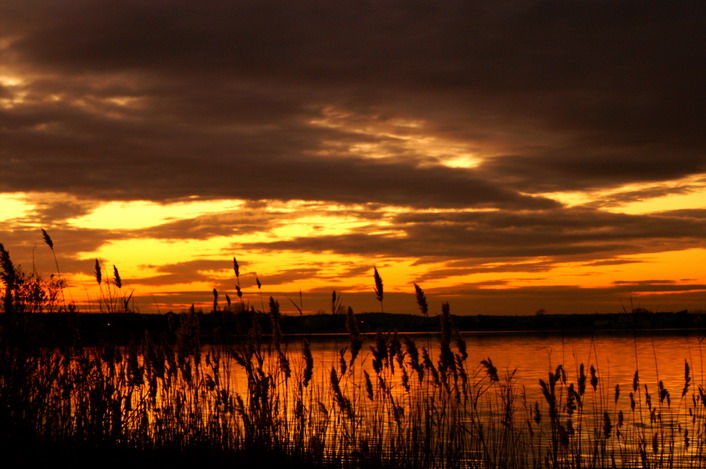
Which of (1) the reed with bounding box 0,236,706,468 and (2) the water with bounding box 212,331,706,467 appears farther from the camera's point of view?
(2) the water with bounding box 212,331,706,467

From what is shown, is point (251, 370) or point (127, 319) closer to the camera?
point (251, 370)

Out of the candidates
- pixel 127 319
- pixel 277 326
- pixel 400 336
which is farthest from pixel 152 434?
pixel 400 336

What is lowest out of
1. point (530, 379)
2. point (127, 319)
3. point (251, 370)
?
point (530, 379)

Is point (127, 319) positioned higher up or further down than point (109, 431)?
higher up

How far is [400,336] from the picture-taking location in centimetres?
810

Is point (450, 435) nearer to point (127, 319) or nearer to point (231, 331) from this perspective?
point (231, 331)

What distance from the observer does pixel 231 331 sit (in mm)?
9961

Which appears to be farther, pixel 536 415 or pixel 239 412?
pixel 239 412

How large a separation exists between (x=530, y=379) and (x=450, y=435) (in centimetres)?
1608

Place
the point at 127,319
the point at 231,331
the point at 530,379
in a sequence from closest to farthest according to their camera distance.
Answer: the point at 127,319 < the point at 231,331 < the point at 530,379

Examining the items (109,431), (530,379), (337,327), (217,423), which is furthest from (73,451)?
(530,379)

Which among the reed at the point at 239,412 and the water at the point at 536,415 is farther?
the water at the point at 536,415

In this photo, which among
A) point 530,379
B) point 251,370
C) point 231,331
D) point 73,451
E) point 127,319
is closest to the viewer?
point 73,451

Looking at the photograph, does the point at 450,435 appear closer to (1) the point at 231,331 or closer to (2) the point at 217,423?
(2) the point at 217,423
